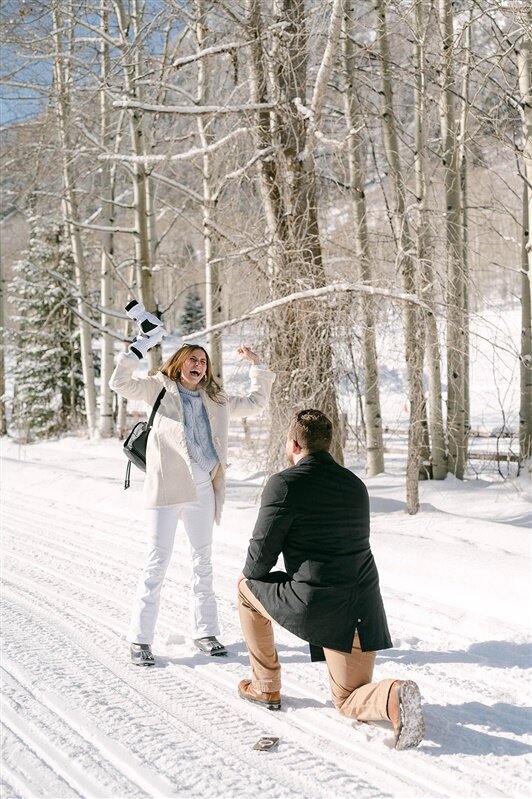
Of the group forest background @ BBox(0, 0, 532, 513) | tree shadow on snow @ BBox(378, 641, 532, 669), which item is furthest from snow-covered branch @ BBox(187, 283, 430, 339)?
tree shadow on snow @ BBox(378, 641, 532, 669)

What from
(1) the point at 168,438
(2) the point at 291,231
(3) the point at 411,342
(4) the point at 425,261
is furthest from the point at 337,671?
(2) the point at 291,231

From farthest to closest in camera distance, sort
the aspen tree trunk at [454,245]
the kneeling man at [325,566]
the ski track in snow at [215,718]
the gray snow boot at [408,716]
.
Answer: the aspen tree trunk at [454,245] < the kneeling man at [325,566] < the gray snow boot at [408,716] < the ski track in snow at [215,718]

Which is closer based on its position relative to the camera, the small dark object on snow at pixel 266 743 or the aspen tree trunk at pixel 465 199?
the small dark object on snow at pixel 266 743

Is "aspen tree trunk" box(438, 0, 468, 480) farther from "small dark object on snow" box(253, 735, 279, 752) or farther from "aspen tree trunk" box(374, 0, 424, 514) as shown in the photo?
"small dark object on snow" box(253, 735, 279, 752)

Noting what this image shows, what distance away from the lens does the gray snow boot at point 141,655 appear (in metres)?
4.25

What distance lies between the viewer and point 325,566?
3502 mm

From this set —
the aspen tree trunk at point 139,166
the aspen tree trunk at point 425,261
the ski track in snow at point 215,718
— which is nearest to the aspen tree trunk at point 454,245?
the aspen tree trunk at point 425,261

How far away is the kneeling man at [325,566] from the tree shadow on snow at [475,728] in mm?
328

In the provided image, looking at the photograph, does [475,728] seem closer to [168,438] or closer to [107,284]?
[168,438]

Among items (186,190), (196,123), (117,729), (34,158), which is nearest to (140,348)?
(117,729)

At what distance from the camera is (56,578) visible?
5.96 metres

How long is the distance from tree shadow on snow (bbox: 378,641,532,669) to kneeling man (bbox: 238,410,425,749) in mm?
926

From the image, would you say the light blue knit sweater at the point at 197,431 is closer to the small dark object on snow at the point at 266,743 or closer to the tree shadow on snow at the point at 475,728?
the small dark object on snow at the point at 266,743

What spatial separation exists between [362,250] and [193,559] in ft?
15.3
